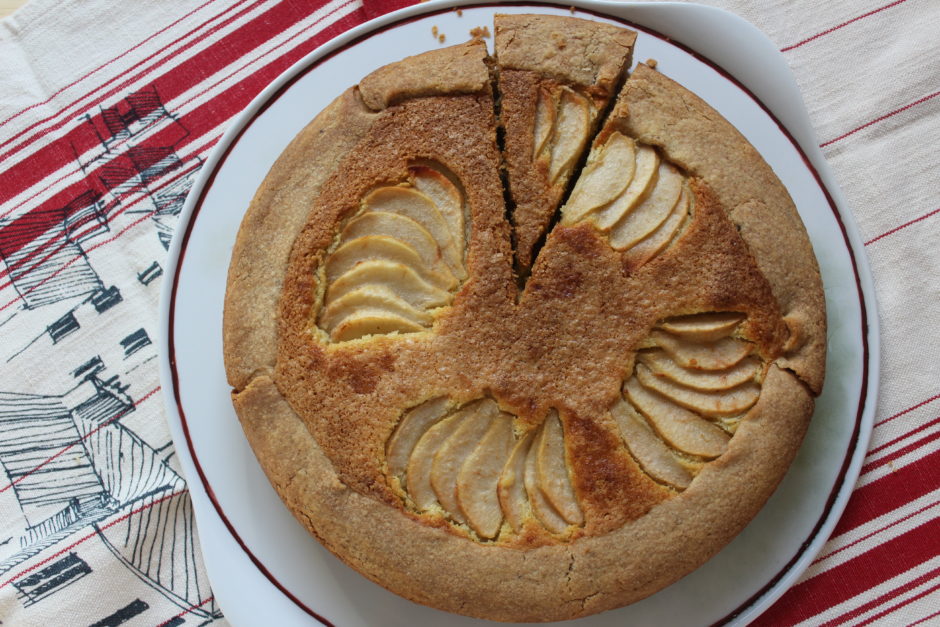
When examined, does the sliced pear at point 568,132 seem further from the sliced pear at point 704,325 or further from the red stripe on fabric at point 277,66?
the red stripe on fabric at point 277,66

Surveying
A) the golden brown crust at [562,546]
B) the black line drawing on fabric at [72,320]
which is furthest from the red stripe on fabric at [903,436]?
the black line drawing on fabric at [72,320]

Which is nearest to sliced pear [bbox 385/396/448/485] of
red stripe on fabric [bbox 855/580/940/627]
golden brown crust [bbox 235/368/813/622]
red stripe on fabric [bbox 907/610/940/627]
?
golden brown crust [bbox 235/368/813/622]

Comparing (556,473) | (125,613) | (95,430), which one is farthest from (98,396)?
(556,473)

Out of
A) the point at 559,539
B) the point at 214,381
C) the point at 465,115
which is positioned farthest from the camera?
the point at 214,381

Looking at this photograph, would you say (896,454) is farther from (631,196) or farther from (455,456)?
(455,456)

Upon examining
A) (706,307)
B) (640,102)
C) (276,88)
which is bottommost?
(706,307)

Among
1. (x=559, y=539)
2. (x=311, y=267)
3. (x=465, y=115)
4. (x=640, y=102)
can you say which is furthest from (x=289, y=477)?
(x=640, y=102)

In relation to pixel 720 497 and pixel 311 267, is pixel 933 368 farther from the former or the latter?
pixel 311 267
